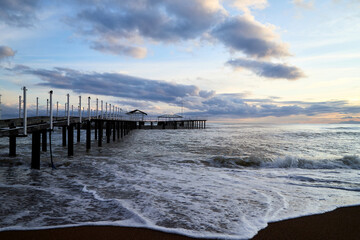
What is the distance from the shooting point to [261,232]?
3.33 metres

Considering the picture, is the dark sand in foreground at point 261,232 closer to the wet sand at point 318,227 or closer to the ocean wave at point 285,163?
the wet sand at point 318,227

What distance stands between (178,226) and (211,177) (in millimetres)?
4201

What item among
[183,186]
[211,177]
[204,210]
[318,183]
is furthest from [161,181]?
[318,183]

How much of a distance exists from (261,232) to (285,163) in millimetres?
8325

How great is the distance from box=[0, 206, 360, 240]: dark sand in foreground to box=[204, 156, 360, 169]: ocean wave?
6.63 meters

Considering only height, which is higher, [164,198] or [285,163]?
[164,198]

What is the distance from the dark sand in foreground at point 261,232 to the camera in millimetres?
3121

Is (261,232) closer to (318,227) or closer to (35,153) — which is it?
(318,227)

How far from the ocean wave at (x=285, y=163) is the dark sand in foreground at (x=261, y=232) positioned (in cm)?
663

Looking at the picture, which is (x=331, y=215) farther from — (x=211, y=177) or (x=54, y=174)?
(x=54, y=174)

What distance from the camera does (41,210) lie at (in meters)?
4.14

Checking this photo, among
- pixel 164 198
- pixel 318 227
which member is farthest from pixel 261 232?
pixel 164 198

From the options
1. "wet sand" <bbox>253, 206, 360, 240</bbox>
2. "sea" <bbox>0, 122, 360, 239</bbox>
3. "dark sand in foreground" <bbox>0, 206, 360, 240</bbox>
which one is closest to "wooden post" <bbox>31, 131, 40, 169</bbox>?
"sea" <bbox>0, 122, 360, 239</bbox>

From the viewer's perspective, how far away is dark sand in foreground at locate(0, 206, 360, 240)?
10.2 feet
